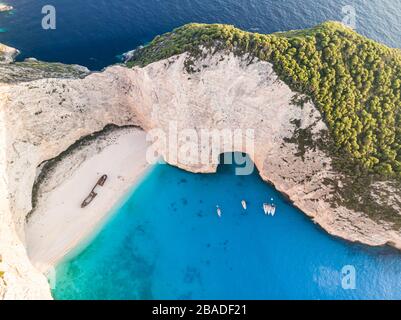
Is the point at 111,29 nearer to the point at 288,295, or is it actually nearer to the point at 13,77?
the point at 13,77

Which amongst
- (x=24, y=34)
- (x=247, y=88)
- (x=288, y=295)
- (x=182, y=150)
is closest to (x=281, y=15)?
(x=247, y=88)

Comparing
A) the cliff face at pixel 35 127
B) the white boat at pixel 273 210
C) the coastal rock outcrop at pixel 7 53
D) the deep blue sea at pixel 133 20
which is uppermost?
the deep blue sea at pixel 133 20

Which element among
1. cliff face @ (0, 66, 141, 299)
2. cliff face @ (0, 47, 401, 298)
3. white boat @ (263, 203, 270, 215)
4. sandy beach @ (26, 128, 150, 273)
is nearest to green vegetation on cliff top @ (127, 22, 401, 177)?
cliff face @ (0, 47, 401, 298)

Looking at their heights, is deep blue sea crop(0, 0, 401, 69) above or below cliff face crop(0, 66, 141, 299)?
above

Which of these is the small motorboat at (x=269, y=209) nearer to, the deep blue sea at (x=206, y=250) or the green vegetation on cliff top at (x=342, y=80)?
the deep blue sea at (x=206, y=250)

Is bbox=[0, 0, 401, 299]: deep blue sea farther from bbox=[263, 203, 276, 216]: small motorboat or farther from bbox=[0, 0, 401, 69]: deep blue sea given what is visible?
bbox=[263, 203, 276, 216]: small motorboat

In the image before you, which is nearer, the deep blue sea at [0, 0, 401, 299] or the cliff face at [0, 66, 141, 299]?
the cliff face at [0, 66, 141, 299]

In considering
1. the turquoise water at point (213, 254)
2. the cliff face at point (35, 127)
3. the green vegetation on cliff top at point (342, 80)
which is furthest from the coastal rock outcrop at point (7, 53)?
the turquoise water at point (213, 254)
